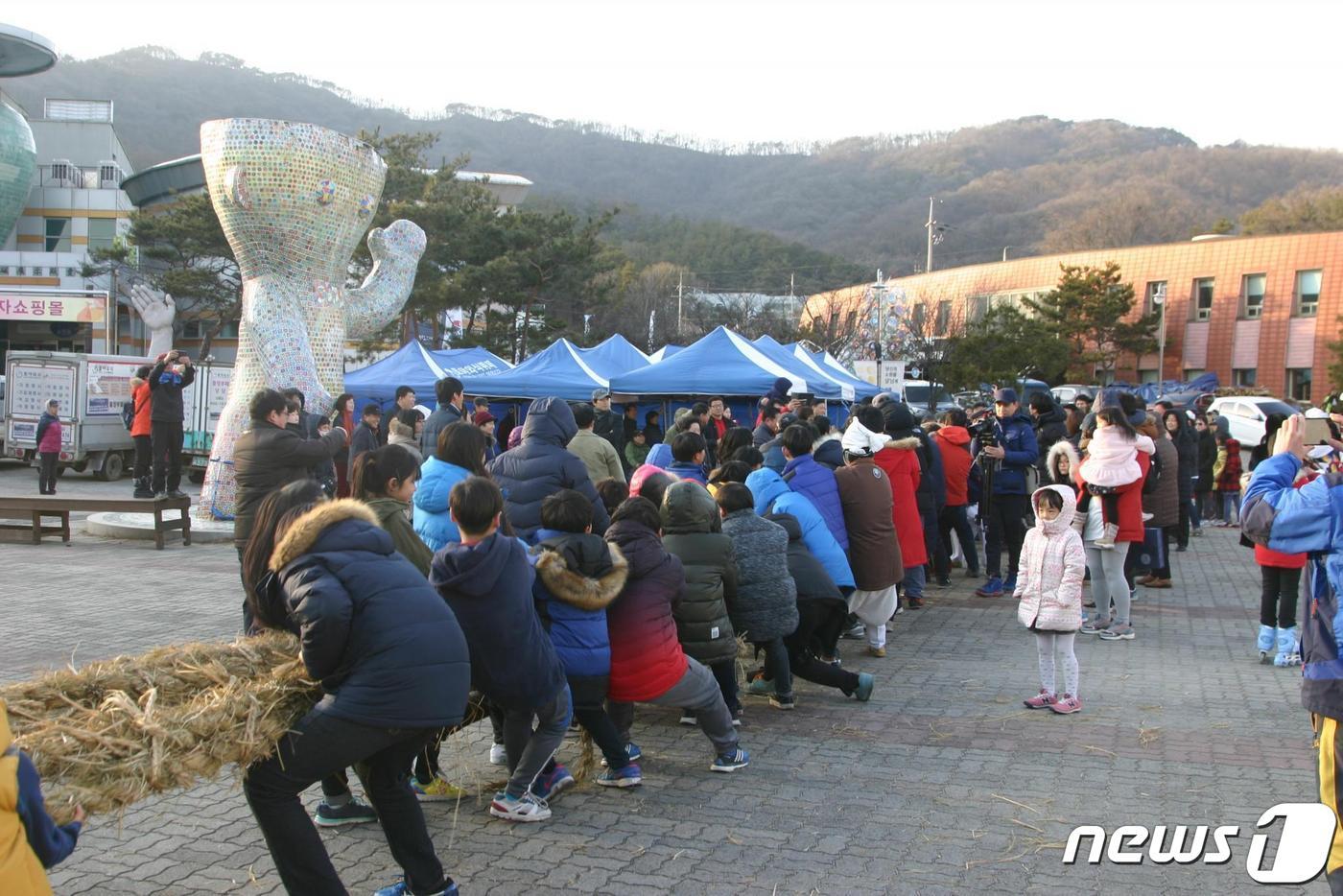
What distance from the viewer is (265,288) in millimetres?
12867

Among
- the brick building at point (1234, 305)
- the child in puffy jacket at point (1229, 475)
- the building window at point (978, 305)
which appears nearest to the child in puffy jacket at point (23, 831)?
the child in puffy jacket at point (1229, 475)

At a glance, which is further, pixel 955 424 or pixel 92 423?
pixel 92 423

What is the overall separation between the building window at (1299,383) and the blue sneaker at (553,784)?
46775 millimetres

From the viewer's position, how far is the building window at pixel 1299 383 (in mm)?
43750

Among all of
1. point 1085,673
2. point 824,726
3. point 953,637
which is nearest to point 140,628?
point 824,726

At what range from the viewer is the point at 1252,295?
149ft

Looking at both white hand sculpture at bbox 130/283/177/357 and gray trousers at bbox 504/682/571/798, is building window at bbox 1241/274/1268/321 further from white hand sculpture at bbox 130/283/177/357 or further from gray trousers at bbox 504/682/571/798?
gray trousers at bbox 504/682/571/798

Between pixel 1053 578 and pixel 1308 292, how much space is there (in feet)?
147

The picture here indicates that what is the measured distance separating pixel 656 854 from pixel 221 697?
1.91 meters

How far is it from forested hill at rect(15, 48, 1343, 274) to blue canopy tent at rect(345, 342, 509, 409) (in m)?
62.9

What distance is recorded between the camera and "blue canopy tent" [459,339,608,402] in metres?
16.5

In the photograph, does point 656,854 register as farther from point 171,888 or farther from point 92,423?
point 92,423

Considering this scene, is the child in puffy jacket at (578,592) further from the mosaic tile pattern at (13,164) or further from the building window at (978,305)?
the mosaic tile pattern at (13,164)
